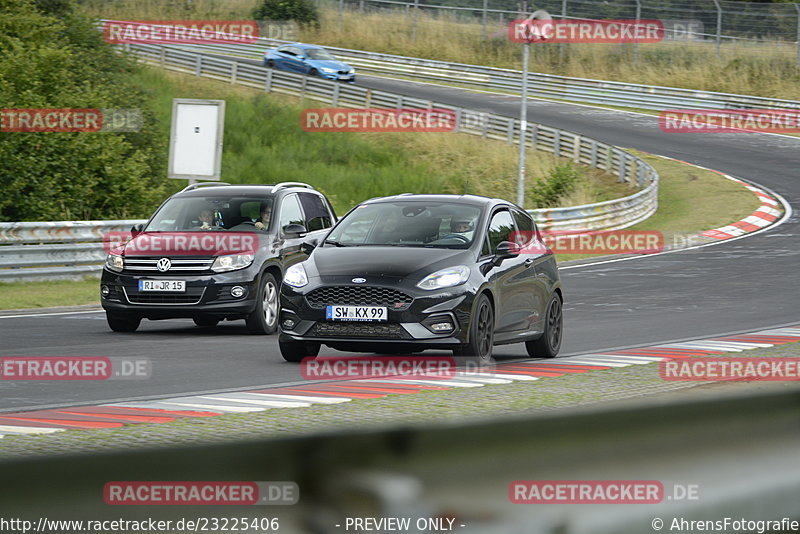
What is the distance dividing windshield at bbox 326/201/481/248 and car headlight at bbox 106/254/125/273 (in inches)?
141

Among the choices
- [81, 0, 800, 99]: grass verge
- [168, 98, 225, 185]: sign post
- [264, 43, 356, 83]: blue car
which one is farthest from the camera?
[81, 0, 800, 99]: grass verge

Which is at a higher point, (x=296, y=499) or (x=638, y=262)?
(x=296, y=499)

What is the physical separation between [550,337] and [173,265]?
15.5ft

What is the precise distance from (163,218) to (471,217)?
503 cm

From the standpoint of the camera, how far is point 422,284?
11773 millimetres

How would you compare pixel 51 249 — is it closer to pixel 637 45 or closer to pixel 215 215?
pixel 215 215

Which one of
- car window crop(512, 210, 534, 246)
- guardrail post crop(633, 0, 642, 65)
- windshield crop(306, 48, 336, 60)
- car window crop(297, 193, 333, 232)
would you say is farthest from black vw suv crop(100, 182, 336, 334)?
guardrail post crop(633, 0, 642, 65)

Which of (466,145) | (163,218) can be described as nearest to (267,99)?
(466,145)

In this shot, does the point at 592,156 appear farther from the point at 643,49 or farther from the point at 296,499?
the point at 296,499

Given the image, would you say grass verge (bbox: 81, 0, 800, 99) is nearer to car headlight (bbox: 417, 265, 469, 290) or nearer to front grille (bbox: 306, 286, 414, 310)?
car headlight (bbox: 417, 265, 469, 290)

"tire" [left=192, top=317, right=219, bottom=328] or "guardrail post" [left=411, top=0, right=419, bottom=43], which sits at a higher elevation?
"guardrail post" [left=411, top=0, right=419, bottom=43]

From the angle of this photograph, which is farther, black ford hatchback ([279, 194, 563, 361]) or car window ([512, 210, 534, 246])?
car window ([512, 210, 534, 246])

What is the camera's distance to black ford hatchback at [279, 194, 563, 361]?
1170cm

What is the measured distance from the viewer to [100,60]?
130 ft
